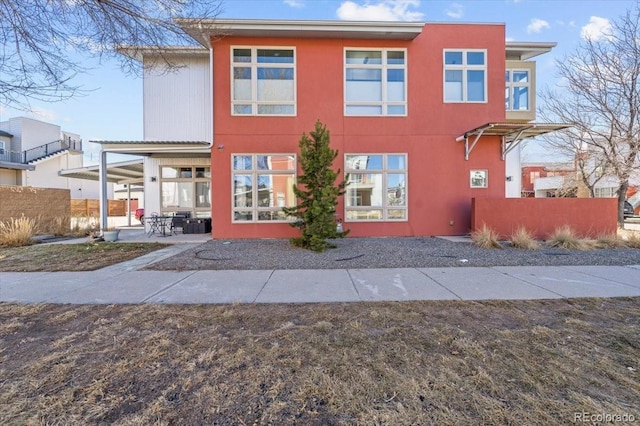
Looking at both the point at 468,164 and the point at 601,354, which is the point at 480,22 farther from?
the point at 601,354

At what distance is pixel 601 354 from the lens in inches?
115

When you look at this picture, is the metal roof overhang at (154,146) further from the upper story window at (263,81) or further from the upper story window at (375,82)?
the upper story window at (375,82)

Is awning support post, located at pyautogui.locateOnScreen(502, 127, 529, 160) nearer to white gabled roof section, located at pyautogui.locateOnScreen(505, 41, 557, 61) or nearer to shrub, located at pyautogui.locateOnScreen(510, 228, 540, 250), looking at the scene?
shrub, located at pyautogui.locateOnScreen(510, 228, 540, 250)

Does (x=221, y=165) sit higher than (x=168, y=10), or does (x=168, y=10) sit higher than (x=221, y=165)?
(x=168, y=10)

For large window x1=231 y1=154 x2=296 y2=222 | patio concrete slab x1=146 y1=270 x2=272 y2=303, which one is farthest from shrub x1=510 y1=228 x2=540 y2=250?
patio concrete slab x1=146 y1=270 x2=272 y2=303

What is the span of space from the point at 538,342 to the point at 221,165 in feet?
33.5

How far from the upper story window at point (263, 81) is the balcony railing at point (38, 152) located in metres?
27.8

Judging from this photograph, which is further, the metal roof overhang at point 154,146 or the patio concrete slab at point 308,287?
the metal roof overhang at point 154,146

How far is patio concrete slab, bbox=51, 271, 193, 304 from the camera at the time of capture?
15.2ft

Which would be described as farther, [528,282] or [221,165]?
[221,165]

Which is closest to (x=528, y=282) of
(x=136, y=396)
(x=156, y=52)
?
(x=136, y=396)

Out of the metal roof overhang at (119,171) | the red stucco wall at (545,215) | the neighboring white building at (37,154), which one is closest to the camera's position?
the red stucco wall at (545,215)

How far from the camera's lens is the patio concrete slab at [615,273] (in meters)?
5.52

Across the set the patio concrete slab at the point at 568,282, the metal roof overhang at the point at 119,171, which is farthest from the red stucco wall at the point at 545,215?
the metal roof overhang at the point at 119,171
